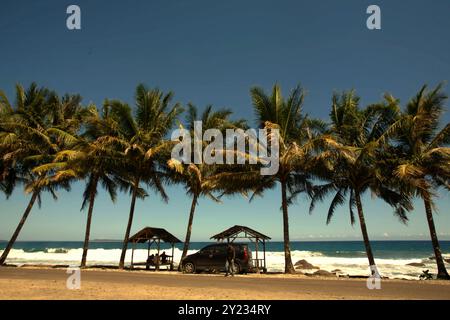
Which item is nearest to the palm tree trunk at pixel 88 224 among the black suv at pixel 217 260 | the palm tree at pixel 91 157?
the palm tree at pixel 91 157

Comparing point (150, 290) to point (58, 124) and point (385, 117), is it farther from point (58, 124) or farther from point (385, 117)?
point (58, 124)

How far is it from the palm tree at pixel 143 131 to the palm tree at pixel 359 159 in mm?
11076

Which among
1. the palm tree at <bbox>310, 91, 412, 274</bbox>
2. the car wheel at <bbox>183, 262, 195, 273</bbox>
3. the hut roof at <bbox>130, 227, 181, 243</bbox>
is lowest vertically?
the car wheel at <bbox>183, 262, 195, 273</bbox>

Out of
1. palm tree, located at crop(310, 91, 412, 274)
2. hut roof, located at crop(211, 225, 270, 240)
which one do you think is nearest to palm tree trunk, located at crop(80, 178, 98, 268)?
hut roof, located at crop(211, 225, 270, 240)

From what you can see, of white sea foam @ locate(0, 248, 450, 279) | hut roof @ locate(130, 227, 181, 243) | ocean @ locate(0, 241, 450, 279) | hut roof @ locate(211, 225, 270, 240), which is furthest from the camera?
ocean @ locate(0, 241, 450, 279)

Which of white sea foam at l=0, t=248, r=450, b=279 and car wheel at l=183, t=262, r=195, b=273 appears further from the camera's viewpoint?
white sea foam at l=0, t=248, r=450, b=279

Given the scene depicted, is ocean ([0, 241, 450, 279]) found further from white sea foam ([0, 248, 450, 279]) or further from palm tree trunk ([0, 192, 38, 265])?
palm tree trunk ([0, 192, 38, 265])

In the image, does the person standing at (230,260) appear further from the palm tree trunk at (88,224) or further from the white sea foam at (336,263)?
the white sea foam at (336,263)

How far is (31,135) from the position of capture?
28.5 m

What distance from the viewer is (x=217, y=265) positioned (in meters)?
21.9

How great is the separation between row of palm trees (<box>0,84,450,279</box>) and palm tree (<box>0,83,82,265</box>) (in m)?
0.08

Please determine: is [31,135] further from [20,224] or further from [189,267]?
[189,267]

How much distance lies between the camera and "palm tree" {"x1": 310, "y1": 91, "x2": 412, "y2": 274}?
20.9 meters
